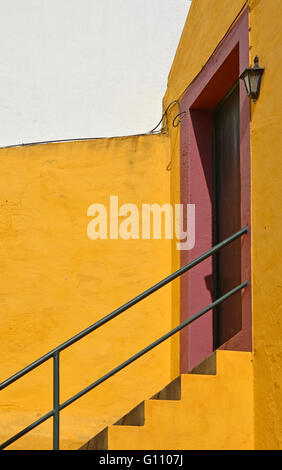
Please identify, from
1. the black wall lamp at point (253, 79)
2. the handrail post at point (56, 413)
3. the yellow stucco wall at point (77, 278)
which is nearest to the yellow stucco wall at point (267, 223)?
Answer: the black wall lamp at point (253, 79)

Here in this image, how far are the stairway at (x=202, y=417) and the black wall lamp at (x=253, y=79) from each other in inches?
67.0

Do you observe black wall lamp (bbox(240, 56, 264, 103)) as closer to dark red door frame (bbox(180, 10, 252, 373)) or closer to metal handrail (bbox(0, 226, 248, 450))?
dark red door frame (bbox(180, 10, 252, 373))

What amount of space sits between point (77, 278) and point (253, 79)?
115 inches

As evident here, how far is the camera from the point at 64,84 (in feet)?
33.4

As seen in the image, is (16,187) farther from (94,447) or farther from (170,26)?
(170,26)

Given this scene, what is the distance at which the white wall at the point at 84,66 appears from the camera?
33.1 feet

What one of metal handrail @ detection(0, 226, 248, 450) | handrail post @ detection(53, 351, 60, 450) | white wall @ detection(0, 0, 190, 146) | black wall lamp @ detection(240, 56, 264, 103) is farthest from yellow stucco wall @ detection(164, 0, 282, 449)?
white wall @ detection(0, 0, 190, 146)

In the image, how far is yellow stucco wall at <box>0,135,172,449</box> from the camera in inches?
242

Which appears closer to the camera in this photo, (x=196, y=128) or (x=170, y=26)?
(x=196, y=128)

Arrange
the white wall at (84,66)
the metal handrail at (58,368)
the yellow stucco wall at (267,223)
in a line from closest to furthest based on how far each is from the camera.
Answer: the yellow stucco wall at (267,223)
the metal handrail at (58,368)
the white wall at (84,66)

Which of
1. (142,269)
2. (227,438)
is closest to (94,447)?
(227,438)

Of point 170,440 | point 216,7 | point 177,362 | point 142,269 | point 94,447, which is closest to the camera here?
point 170,440

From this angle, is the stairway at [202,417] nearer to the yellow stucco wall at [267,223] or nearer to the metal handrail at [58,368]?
the yellow stucco wall at [267,223]

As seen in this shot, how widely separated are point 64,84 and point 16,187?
156 inches
